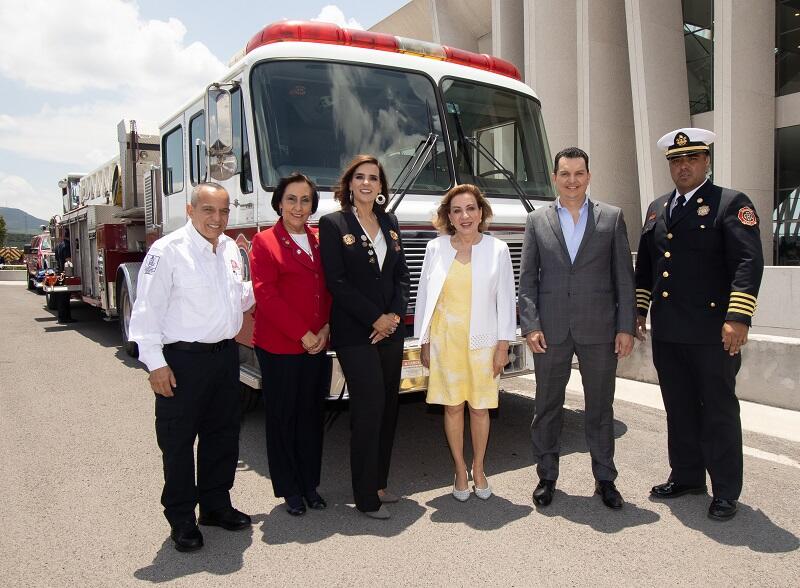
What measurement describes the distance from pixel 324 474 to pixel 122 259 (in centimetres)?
589

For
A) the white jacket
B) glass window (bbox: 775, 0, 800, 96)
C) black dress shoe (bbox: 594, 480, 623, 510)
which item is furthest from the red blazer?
glass window (bbox: 775, 0, 800, 96)

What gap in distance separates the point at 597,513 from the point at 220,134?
3.37m

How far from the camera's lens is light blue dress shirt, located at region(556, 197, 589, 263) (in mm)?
3809

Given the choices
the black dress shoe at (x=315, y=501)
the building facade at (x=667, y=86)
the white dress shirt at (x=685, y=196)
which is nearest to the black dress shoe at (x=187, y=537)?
the black dress shoe at (x=315, y=501)

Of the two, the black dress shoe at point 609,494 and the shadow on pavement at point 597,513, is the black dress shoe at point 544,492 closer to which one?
the shadow on pavement at point 597,513

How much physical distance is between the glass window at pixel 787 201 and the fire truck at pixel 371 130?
38.0ft

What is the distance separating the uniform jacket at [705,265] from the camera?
3.46 meters

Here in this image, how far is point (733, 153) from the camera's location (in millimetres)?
13531

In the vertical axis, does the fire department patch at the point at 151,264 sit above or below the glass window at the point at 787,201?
below

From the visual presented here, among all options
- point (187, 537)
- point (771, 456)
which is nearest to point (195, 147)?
point (187, 537)

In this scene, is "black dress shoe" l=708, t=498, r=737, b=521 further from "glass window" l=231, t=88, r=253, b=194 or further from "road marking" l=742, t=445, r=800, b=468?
"glass window" l=231, t=88, r=253, b=194

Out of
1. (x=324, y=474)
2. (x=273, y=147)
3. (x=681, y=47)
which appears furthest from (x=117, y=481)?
(x=681, y=47)

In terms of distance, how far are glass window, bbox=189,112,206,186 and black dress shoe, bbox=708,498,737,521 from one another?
14.1ft

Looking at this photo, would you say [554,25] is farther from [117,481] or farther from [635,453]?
[117,481]
